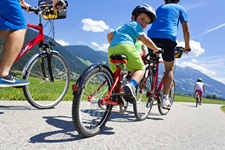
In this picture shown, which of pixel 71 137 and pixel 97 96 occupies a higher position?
pixel 97 96

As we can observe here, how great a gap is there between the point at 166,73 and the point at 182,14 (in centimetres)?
136

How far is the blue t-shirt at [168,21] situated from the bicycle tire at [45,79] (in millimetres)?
2084

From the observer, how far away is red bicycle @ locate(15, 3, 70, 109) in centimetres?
402

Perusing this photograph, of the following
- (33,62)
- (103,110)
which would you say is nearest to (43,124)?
(103,110)

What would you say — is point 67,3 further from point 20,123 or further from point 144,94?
point 144,94

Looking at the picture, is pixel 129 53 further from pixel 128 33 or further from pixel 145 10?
pixel 145 10

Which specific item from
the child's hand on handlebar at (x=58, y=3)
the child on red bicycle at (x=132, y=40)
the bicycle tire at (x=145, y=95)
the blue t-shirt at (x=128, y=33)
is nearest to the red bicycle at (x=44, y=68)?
the child's hand on handlebar at (x=58, y=3)

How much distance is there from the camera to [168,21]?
5168 mm

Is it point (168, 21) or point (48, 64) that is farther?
point (168, 21)

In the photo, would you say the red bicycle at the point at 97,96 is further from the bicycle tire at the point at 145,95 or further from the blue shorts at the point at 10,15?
the bicycle tire at the point at 145,95

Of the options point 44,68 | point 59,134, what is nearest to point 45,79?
point 44,68

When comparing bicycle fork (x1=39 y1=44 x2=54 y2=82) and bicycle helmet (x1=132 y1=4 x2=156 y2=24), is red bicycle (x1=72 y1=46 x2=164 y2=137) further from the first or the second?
bicycle fork (x1=39 y1=44 x2=54 y2=82)

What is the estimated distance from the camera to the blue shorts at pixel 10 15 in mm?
2787

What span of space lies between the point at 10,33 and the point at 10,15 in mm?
217
